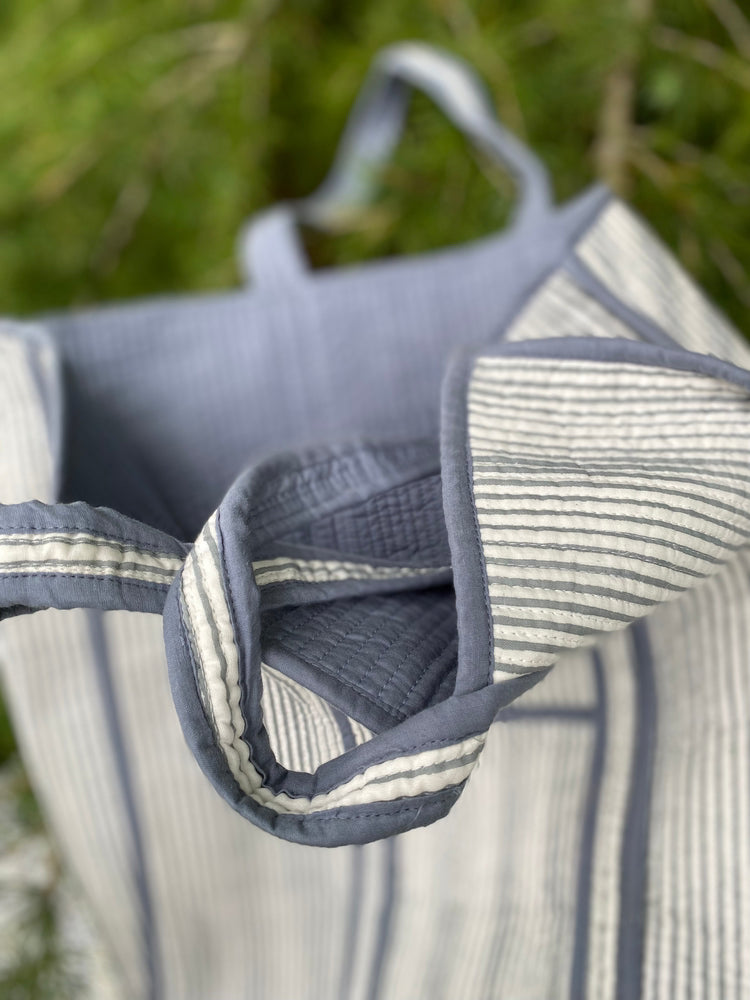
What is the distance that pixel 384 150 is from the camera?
1.56 feet

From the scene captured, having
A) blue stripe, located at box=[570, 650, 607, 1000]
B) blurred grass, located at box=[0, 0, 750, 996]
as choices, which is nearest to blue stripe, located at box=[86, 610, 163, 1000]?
blurred grass, located at box=[0, 0, 750, 996]

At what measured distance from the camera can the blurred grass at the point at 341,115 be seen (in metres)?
0.42

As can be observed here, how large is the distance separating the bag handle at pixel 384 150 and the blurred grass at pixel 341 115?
0.02 m

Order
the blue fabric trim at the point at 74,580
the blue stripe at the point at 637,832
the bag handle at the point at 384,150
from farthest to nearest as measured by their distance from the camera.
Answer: the bag handle at the point at 384,150 < the blue stripe at the point at 637,832 < the blue fabric trim at the point at 74,580

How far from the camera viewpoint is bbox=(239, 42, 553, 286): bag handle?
38 centimetres

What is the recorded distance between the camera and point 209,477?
1.04ft

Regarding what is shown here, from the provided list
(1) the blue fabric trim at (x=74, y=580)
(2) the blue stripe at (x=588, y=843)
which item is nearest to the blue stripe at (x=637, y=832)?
(2) the blue stripe at (x=588, y=843)

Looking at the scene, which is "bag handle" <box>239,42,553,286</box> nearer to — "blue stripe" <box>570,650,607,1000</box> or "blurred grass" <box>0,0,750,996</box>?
"blurred grass" <box>0,0,750,996</box>

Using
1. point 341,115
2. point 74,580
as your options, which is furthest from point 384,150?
point 74,580

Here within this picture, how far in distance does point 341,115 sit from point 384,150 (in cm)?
11

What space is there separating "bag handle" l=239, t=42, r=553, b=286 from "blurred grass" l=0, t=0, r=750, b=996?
2 cm

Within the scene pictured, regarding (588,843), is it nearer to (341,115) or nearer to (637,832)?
(637,832)

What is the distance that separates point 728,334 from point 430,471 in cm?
A: 17

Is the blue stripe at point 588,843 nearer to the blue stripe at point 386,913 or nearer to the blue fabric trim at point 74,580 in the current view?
the blue stripe at point 386,913
